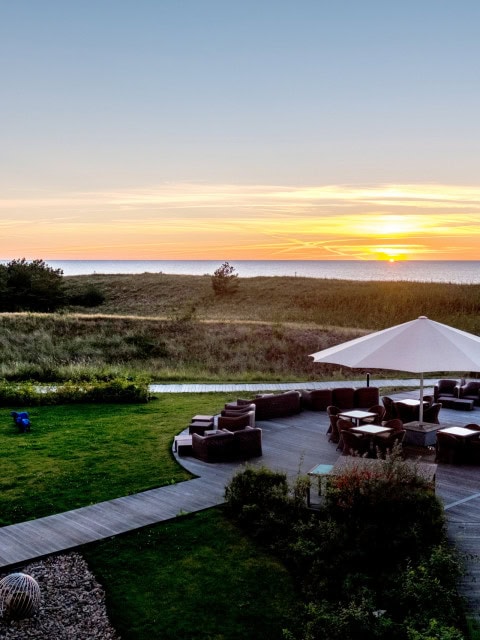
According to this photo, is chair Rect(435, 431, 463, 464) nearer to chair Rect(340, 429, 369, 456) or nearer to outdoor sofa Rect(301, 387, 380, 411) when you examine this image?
chair Rect(340, 429, 369, 456)

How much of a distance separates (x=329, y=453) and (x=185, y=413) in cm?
484

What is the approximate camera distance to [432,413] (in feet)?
43.8

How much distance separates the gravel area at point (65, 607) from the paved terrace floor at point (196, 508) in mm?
335

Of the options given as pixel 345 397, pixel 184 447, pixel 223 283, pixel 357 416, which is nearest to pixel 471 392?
pixel 345 397

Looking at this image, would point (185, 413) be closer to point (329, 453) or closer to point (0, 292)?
point (329, 453)

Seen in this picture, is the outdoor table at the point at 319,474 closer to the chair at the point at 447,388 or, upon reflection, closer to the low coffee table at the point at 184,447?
the low coffee table at the point at 184,447

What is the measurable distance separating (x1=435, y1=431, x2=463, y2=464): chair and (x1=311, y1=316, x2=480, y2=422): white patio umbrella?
1180 millimetres

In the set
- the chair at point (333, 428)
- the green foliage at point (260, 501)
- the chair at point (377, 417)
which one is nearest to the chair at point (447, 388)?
the chair at point (377, 417)

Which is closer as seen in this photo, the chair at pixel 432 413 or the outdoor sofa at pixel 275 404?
the chair at pixel 432 413

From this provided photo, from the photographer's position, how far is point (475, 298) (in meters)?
44.4

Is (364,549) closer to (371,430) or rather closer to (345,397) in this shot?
→ (371,430)

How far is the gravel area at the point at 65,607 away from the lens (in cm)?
610

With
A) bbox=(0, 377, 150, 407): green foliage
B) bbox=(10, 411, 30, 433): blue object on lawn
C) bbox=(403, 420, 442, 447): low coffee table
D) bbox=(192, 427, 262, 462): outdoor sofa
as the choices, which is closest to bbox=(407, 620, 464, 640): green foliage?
bbox=(192, 427, 262, 462): outdoor sofa

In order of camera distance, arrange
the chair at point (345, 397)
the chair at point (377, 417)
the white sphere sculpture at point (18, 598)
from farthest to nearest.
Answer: the chair at point (345, 397) < the chair at point (377, 417) < the white sphere sculpture at point (18, 598)
